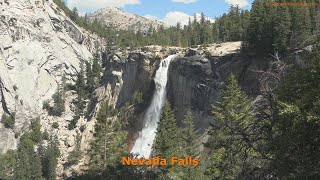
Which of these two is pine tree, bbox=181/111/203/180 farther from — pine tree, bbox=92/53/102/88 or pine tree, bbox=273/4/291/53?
pine tree, bbox=92/53/102/88

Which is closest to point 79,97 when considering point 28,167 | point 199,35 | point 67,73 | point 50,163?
point 67,73

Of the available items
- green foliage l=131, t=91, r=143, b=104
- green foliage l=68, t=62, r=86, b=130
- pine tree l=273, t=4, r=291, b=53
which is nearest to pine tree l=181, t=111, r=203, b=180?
pine tree l=273, t=4, r=291, b=53

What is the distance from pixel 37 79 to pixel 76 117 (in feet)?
56.0

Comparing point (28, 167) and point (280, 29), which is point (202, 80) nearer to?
point (280, 29)

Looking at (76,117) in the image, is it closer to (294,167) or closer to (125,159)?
(125,159)

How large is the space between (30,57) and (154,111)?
4755 cm

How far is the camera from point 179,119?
77.8 metres

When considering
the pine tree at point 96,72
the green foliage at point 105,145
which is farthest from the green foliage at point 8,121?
the green foliage at point 105,145

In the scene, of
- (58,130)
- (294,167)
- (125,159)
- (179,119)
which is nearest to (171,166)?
(125,159)

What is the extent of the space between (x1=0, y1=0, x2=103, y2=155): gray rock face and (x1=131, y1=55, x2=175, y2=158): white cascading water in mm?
38083

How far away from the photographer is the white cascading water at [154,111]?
267 feet

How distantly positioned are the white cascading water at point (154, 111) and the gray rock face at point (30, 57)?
1499 inches

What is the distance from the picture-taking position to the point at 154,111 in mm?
84688

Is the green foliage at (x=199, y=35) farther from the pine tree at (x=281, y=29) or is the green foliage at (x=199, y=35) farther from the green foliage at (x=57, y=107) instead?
the pine tree at (x=281, y=29)
